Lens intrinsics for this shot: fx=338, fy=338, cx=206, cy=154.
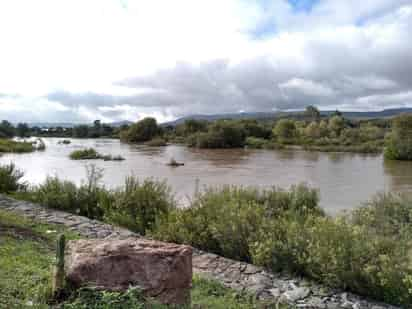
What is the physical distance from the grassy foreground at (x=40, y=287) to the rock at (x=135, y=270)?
10 centimetres

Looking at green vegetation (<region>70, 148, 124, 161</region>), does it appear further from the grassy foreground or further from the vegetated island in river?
the grassy foreground

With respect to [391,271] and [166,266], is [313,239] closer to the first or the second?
[391,271]

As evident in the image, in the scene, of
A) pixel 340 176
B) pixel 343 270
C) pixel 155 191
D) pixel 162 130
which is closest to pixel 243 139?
pixel 162 130

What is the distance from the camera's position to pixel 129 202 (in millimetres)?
6848

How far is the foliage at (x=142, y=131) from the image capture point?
202 ft

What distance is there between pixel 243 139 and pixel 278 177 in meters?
30.2

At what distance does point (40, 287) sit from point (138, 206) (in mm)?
4090

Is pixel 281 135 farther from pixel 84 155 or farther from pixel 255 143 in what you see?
pixel 84 155

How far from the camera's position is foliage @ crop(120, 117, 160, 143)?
2430 inches

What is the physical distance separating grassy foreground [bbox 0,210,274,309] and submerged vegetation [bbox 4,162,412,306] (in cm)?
106

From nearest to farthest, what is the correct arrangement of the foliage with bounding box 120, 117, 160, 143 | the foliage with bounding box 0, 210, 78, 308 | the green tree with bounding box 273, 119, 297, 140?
the foliage with bounding box 0, 210, 78, 308
the green tree with bounding box 273, 119, 297, 140
the foliage with bounding box 120, 117, 160, 143

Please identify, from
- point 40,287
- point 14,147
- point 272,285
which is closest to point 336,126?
point 14,147

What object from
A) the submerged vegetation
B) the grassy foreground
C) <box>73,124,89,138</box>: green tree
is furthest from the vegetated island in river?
the grassy foreground

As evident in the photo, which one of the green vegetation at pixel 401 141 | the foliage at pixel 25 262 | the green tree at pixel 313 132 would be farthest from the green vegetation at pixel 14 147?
the green tree at pixel 313 132
